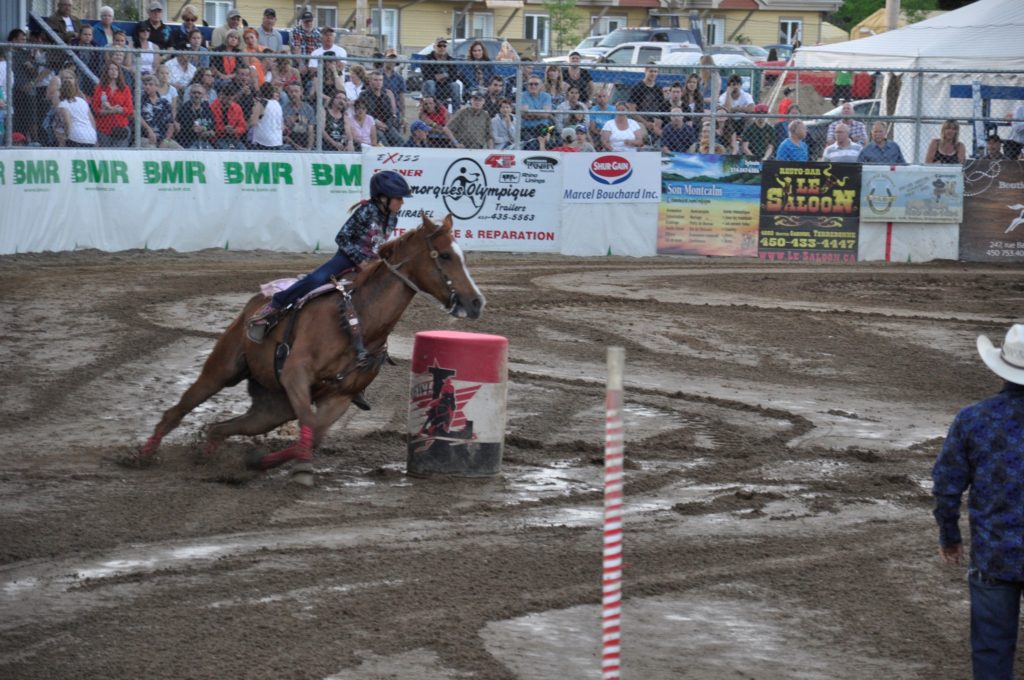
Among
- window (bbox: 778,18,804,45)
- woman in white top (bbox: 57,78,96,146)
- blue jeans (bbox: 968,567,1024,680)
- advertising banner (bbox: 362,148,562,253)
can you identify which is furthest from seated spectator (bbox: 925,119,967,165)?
window (bbox: 778,18,804,45)

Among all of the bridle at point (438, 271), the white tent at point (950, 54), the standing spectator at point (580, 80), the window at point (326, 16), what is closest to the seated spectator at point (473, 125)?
the standing spectator at point (580, 80)

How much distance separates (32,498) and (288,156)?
46.8 feet

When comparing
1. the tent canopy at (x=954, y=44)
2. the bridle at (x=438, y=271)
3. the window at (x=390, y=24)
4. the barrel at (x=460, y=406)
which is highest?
A: the window at (x=390, y=24)

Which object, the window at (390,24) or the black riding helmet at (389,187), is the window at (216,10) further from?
the black riding helmet at (389,187)

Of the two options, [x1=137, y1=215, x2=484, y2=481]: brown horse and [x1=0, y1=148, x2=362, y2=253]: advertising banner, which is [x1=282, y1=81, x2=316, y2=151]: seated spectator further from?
[x1=137, y1=215, x2=484, y2=481]: brown horse

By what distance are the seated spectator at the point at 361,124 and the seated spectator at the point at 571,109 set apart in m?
3.07

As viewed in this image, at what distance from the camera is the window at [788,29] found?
65.4 metres

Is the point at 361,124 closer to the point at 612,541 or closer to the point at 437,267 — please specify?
the point at 437,267

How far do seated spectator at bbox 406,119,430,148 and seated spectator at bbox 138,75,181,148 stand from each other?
379cm

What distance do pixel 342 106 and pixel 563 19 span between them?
38.7 metres

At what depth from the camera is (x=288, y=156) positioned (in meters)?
22.9

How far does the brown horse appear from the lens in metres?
9.78

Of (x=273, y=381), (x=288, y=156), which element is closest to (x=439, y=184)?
(x=288, y=156)

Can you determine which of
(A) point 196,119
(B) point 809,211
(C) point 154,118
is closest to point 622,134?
(B) point 809,211
